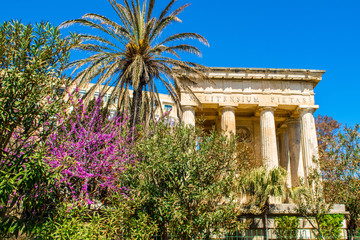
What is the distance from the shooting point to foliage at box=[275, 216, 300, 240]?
1153 cm

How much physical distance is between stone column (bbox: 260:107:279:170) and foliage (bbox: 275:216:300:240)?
7.56 metres

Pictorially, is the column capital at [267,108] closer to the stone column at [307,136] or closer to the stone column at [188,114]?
the stone column at [307,136]

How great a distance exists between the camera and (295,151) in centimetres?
2223

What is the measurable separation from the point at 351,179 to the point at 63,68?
1010cm

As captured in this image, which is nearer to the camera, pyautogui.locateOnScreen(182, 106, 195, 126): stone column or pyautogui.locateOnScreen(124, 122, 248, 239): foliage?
pyautogui.locateOnScreen(124, 122, 248, 239): foliage

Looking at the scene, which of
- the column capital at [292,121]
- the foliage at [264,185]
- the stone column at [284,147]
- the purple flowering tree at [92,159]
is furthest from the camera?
the stone column at [284,147]

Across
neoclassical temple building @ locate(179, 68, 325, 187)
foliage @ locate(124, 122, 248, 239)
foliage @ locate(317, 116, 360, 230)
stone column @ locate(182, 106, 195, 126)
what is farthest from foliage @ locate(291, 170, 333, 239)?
stone column @ locate(182, 106, 195, 126)

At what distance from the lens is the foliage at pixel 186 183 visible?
7.26 metres

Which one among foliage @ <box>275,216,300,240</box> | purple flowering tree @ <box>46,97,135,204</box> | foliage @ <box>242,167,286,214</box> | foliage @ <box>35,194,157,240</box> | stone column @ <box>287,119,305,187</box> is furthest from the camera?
stone column @ <box>287,119,305,187</box>

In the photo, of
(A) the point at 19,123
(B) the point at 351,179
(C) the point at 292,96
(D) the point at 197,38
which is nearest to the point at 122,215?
(A) the point at 19,123

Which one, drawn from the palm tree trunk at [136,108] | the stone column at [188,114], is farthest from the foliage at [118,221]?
the stone column at [188,114]

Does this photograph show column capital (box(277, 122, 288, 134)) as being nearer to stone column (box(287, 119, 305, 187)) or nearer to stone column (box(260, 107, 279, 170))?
stone column (box(287, 119, 305, 187))

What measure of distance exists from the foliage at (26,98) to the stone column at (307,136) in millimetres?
17137

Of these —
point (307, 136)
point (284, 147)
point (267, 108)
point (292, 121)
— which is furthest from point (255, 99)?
point (284, 147)
